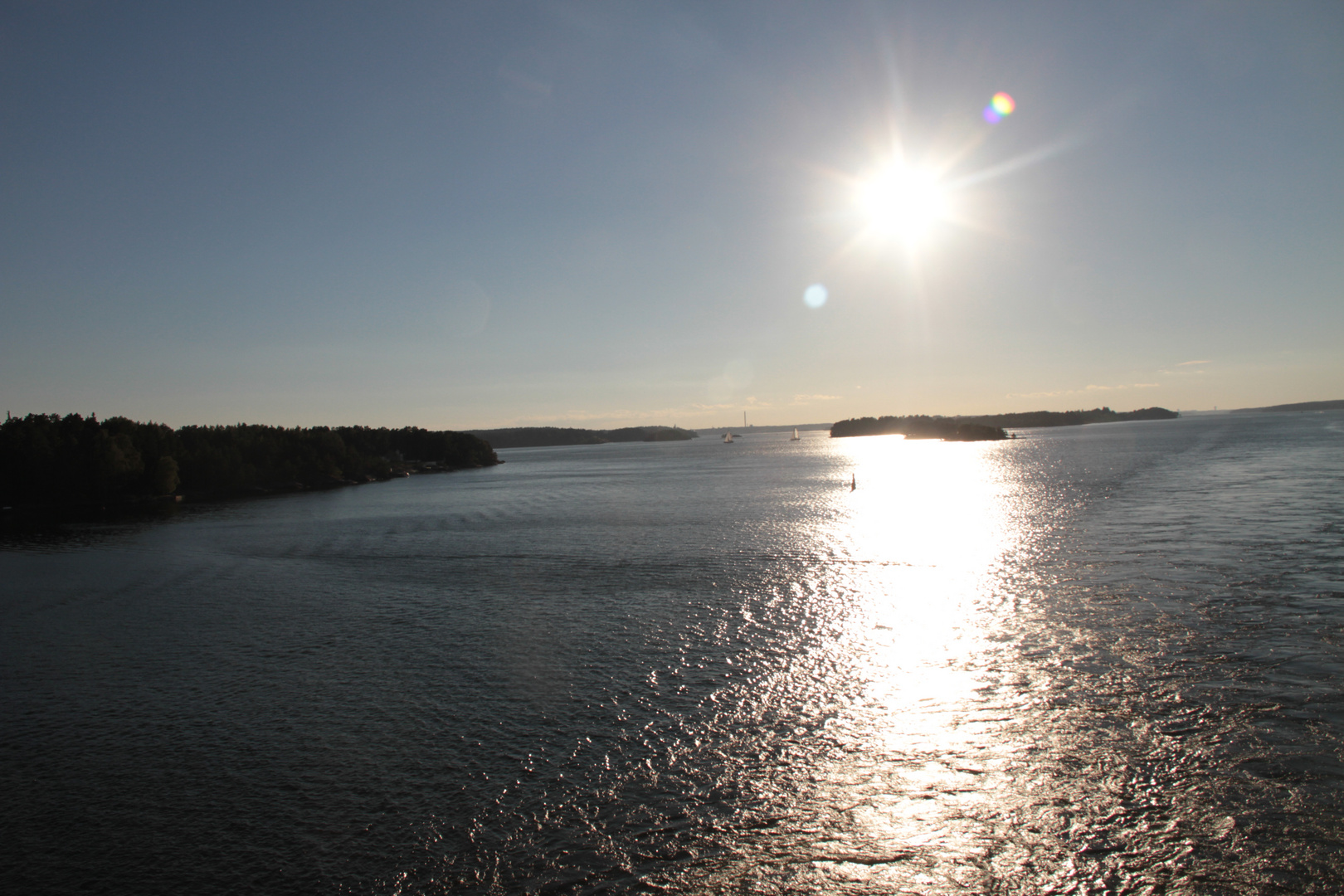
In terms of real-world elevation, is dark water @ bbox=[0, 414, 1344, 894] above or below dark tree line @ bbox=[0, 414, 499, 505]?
below

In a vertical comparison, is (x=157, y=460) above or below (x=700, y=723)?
above

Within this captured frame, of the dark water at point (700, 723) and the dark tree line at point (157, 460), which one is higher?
the dark tree line at point (157, 460)

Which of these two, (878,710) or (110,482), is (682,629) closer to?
(878,710)

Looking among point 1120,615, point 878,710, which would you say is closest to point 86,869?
point 878,710

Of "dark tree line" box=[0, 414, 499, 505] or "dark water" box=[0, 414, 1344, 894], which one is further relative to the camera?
"dark tree line" box=[0, 414, 499, 505]

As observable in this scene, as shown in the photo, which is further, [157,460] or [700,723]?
[157,460]
